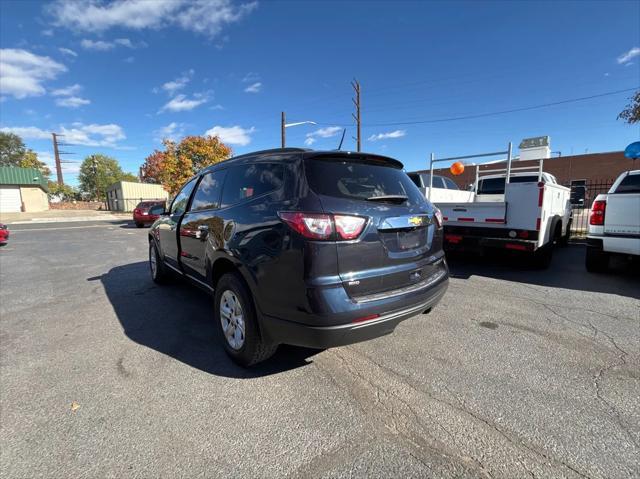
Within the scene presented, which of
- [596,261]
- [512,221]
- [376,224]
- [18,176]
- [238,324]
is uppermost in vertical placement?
[18,176]

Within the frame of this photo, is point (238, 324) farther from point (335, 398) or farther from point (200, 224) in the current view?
point (200, 224)

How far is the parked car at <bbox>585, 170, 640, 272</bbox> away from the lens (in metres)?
5.04

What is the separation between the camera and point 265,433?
2.14m

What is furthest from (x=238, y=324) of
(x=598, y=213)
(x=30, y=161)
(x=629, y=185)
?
(x=30, y=161)

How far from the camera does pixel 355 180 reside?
8.85ft

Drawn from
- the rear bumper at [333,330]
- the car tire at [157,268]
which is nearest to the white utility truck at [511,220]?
the rear bumper at [333,330]

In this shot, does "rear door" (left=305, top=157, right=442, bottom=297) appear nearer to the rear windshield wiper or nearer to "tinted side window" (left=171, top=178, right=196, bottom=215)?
the rear windshield wiper

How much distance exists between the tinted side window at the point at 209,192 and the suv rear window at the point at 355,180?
1.34 metres

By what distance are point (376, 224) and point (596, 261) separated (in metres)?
5.84

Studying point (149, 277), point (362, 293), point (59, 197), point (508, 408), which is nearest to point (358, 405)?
point (362, 293)

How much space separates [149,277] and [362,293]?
5.37 m

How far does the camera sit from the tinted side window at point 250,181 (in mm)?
2697

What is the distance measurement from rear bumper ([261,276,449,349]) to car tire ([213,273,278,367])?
0.17m

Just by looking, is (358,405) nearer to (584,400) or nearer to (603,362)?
(584,400)
